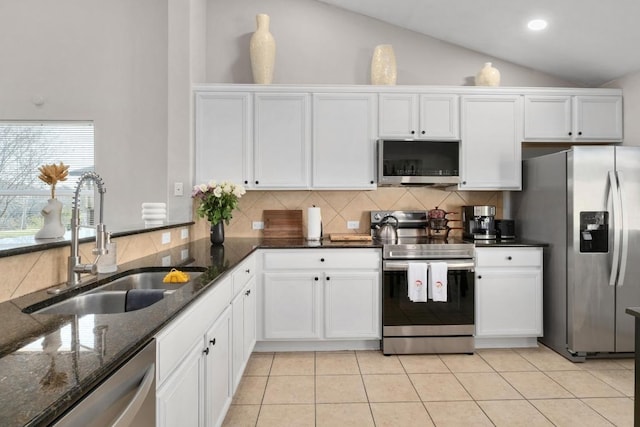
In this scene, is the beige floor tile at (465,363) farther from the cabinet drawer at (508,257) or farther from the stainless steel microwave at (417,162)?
the stainless steel microwave at (417,162)

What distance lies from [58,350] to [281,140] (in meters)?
2.75

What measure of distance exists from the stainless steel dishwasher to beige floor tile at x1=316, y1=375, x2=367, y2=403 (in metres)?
1.59

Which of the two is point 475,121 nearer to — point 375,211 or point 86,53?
point 375,211

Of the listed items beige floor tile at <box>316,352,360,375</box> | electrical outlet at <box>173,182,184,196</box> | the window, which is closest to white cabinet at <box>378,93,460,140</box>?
electrical outlet at <box>173,182,184,196</box>

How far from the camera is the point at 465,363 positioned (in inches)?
118

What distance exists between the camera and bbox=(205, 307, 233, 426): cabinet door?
1727 millimetres

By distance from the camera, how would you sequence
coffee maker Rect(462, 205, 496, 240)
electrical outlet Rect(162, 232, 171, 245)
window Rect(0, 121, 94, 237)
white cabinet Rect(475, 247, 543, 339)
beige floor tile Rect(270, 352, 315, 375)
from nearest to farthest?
1. electrical outlet Rect(162, 232, 171, 245)
2. beige floor tile Rect(270, 352, 315, 375)
3. white cabinet Rect(475, 247, 543, 339)
4. coffee maker Rect(462, 205, 496, 240)
5. window Rect(0, 121, 94, 237)

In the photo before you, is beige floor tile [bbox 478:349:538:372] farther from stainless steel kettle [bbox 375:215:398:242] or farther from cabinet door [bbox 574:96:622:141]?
cabinet door [bbox 574:96:622:141]

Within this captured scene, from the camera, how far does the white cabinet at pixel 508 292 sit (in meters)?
3.24

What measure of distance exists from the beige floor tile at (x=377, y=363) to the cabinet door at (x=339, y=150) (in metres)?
1.43

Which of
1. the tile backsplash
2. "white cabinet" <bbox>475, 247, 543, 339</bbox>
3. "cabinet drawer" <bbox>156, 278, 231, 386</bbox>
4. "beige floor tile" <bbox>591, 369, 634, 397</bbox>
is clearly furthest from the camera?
the tile backsplash

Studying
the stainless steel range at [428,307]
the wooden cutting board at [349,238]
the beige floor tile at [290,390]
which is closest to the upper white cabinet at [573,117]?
the stainless steel range at [428,307]

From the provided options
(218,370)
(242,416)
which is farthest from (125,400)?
(242,416)

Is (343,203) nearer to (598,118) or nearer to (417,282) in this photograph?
(417,282)
